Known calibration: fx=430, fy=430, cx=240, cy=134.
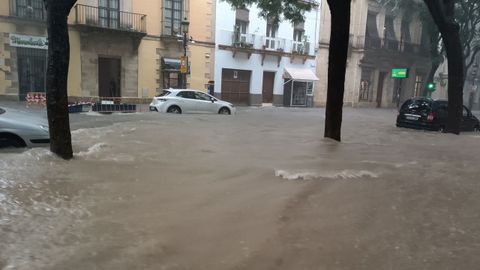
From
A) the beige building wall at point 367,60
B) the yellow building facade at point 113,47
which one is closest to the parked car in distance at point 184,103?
the yellow building facade at point 113,47

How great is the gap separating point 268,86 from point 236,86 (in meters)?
2.65

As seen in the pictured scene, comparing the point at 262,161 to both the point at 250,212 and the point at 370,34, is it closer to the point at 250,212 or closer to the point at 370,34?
the point at 250,212

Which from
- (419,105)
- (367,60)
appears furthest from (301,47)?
(419,105)

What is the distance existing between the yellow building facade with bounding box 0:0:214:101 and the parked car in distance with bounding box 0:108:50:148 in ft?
51.5

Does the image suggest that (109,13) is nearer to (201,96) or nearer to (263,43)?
(201,96)

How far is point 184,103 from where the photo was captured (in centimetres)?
1694

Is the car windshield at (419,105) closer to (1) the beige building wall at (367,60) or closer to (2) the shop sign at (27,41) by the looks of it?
(1) the beige building wall at (367,60)

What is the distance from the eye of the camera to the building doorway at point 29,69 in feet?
67.8

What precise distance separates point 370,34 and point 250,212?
102 ft

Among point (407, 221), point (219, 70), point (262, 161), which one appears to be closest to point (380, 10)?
point (219, 70)

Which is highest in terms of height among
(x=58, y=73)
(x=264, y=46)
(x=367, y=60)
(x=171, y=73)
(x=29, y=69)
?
(x=264, y=46)

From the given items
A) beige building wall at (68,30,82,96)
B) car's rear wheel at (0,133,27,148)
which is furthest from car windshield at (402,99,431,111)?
beige building wall at (68,30,82,96)

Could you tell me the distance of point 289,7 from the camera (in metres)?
17.1

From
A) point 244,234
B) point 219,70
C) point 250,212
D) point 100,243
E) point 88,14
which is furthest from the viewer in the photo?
point 219,70
